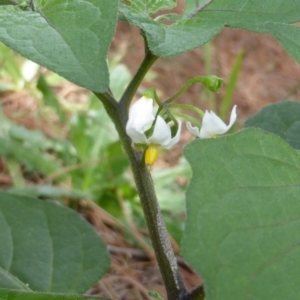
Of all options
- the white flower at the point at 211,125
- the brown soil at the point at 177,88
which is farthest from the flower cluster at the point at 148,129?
the brown soil at the point at 177,88

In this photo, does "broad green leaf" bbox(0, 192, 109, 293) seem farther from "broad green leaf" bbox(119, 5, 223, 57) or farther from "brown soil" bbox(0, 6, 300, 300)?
"brown soil" bbox(0, 6, 300, 300)

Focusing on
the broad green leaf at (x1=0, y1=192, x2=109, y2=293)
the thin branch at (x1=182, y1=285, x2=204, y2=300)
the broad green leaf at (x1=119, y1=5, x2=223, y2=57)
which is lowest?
the broad green leaf at (x1=0, y1=192, x2=109, y2=293)

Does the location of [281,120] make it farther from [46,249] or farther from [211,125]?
[46,249]

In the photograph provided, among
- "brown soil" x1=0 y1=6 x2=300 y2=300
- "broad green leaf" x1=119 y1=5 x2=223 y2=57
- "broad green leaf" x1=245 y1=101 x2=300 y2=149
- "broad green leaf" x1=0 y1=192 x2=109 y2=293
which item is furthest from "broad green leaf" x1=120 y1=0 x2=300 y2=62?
"brown soil" x1=0 y1=6 x2=300 y2=300

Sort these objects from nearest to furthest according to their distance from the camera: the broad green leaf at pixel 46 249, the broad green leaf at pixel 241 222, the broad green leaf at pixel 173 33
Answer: the broad green leaf at pixel 241 222, the broad green leaf at pixel 173 33, the broad green leaf at pixel 46 249

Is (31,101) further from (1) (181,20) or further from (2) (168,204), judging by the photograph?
(1) (181,20)

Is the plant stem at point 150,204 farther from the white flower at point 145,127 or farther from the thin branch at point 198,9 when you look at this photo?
the thin branch at point 198,9

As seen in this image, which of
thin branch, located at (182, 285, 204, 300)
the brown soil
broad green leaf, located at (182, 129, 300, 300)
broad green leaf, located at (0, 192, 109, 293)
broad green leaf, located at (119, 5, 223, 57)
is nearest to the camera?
broad green leaf, located at (182, 129, 300, 300)
